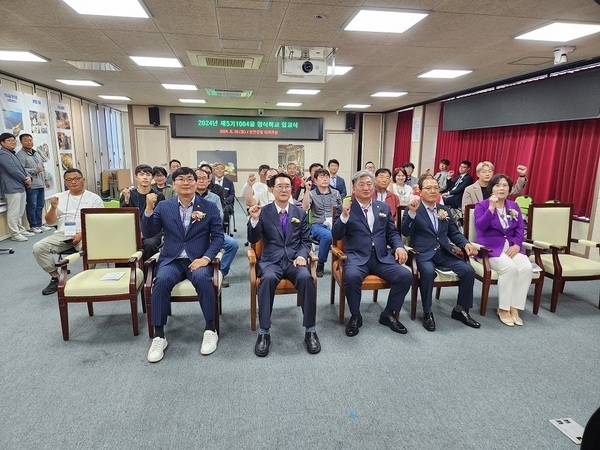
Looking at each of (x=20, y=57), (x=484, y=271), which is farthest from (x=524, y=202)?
(x=20, y=57)

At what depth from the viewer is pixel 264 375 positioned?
92.0 inches

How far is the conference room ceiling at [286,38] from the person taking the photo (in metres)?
3.02

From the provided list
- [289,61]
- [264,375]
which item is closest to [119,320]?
[264,375]

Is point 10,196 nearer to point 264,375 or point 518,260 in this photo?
point 264,375

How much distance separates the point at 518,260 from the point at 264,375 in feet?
8.00

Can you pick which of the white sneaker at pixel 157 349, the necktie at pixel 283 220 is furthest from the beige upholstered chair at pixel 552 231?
the white sneaker at pixel 157 349

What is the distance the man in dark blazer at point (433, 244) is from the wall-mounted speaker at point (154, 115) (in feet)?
28.8

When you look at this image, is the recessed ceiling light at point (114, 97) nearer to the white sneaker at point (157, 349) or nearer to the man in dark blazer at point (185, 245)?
the man in dark blazer at point (185, 245)

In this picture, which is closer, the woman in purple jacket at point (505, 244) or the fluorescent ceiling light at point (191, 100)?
the woman in purple jacket at point (505, 244)

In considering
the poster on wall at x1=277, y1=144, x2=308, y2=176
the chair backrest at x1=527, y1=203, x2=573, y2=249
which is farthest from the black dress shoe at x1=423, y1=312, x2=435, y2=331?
the poster on wall at x1=277, y1=144, x2=308, y2=176

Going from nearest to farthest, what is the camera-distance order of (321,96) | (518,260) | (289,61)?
(518,260)
(289,61)
(321,96)

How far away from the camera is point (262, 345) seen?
2.58 meters

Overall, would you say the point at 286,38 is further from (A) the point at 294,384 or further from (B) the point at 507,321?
(B) the point at 507,321

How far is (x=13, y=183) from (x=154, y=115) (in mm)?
5036
